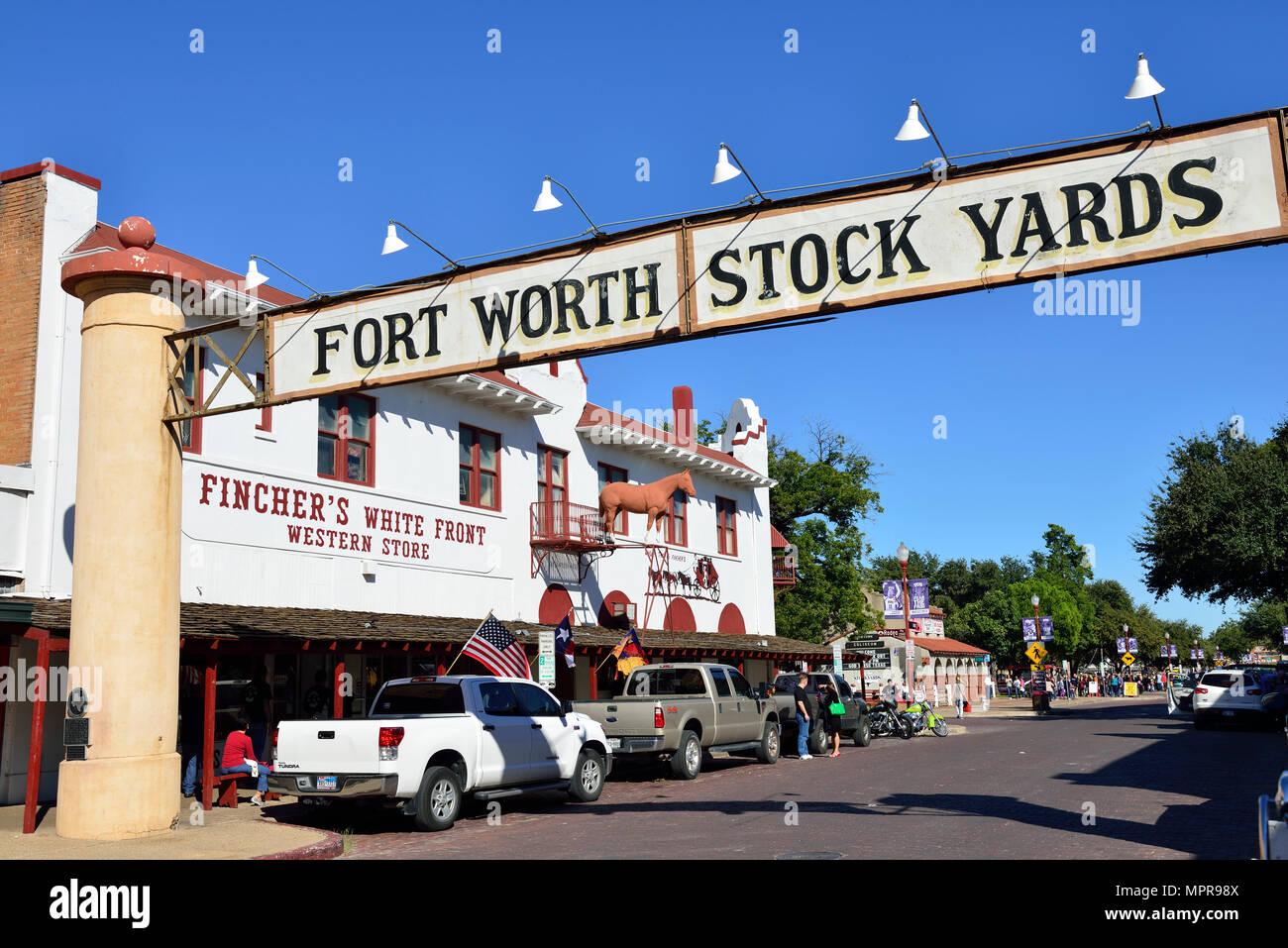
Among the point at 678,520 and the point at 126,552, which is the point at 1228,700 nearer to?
the point at 678,520

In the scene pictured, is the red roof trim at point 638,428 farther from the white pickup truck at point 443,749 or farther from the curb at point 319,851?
the curb at point 319,851

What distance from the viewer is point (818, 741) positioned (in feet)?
84.3

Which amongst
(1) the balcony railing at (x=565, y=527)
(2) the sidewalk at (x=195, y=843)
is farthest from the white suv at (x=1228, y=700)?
(2) the sidewalk at (x=195, y=843)

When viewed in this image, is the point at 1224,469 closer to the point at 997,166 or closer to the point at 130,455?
the point at 997,166

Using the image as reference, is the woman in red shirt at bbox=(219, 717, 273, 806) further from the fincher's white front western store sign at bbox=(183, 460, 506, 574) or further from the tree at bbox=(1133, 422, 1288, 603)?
the tree at bbox=(1133, 422, 1288, 603)

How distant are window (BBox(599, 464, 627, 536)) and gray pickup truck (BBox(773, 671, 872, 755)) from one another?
577 centimetres

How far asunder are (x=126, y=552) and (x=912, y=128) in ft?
31.6

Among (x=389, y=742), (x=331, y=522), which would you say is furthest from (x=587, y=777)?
(x=331, y=522)

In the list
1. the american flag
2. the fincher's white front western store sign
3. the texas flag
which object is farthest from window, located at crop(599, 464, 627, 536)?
the american flag

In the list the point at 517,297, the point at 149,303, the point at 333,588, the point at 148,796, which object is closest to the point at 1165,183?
the point at 517,297

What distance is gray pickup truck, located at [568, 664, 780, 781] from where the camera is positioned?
18.9 m

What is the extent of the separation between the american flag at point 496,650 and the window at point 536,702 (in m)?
2.17

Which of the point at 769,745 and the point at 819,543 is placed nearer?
the point at 769,745

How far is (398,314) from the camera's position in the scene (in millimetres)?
12734
